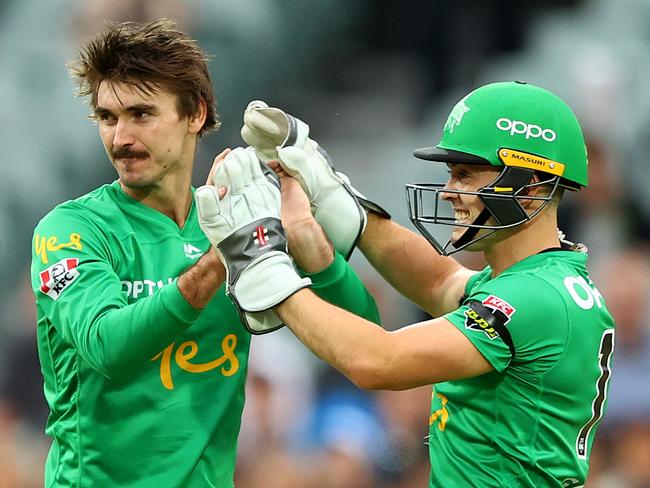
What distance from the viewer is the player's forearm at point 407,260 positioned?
4.06 metres

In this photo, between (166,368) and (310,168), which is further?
(310,168)

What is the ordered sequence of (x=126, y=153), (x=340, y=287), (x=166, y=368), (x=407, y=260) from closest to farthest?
(x=166, y=368) → (x=126, y=153) → (x=340, y=287) → (x=407, y=260)

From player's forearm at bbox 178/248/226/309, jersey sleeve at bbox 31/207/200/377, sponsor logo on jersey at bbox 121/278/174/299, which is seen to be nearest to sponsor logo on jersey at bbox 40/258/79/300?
jersey sleeve at bbox 31/207/200/377

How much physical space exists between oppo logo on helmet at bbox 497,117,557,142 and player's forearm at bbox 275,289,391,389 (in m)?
0.73

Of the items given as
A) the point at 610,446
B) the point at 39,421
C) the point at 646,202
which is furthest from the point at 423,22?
the point at 39,421

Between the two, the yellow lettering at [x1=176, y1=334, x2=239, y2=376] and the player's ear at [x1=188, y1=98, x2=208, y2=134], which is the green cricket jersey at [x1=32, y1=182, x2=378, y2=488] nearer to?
the yellow lettering at [x1=176, y1=334, x2=239, y2=376]

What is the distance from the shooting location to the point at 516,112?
10.9 feet

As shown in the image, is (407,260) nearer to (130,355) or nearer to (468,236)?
(468,236)

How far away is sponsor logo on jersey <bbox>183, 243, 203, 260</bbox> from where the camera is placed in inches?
142

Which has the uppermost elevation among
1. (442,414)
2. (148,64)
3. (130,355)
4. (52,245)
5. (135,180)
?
(148,64)

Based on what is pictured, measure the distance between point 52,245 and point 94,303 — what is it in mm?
282

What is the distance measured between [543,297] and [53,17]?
4975 millimetres

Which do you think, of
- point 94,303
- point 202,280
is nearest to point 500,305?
point 202,280

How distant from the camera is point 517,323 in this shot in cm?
311
